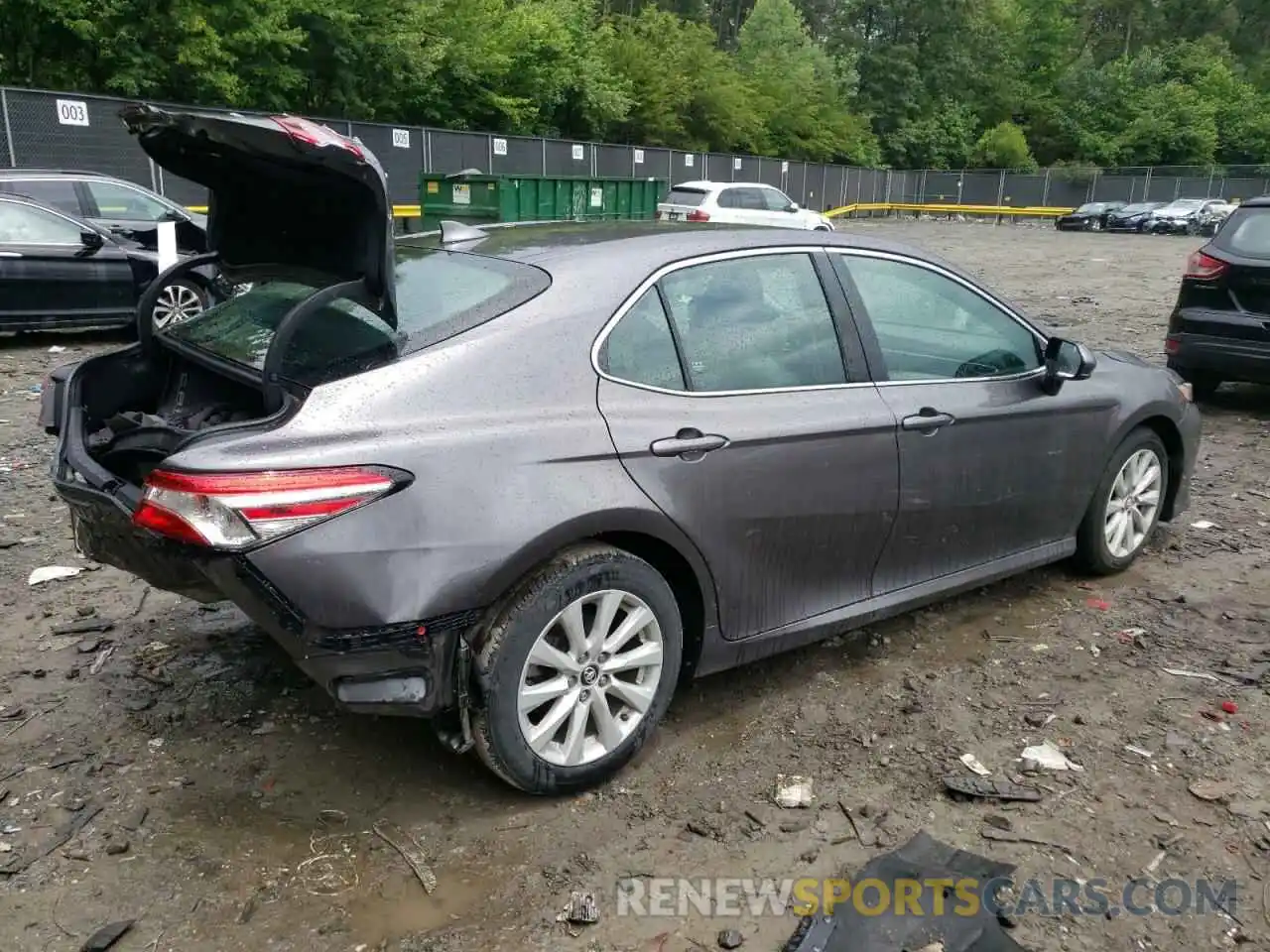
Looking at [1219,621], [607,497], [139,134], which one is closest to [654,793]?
[607,497]

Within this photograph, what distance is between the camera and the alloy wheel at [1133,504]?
470 cm

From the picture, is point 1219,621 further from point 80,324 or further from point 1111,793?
point 80,324

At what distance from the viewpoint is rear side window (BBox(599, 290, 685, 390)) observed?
310 centimetres

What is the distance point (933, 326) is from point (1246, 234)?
5.09m

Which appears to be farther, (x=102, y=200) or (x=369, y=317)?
(x=102, y=200)

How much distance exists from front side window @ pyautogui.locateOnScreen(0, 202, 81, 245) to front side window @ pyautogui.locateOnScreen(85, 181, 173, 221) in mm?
967

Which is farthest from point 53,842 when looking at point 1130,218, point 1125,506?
point 1130,218

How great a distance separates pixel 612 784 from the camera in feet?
10.4

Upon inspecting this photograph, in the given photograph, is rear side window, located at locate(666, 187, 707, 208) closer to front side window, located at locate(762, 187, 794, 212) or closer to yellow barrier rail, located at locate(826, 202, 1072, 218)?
front side window, located at locate(762, 187, 794, 212)

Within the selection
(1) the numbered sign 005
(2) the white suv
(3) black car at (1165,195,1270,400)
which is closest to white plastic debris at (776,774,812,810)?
(3) black car at (1165,195,1270,400)

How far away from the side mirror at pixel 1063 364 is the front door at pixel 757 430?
94 centimetres

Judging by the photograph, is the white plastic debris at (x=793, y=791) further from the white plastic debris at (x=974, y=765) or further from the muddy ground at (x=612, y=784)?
the white plastic debris at (x=974, y=765)

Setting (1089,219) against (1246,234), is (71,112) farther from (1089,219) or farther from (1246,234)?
(1089,219)

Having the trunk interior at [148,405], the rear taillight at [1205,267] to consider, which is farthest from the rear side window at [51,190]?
the rear taillight at [1205,267]
